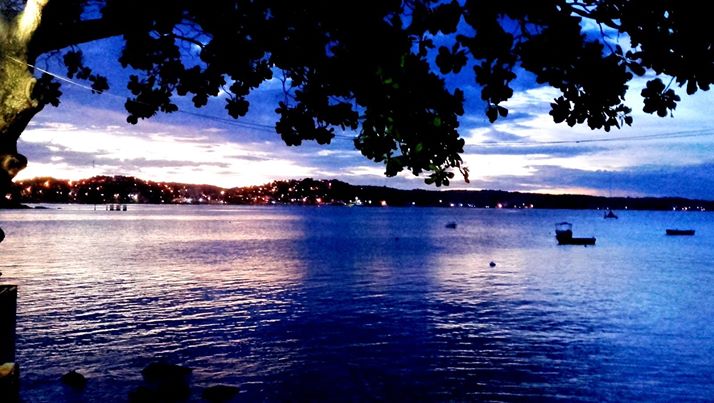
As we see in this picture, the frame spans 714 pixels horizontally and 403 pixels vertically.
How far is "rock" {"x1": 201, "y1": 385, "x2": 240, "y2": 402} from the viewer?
16.2 metres

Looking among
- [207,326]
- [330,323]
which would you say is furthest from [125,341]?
[330,323]

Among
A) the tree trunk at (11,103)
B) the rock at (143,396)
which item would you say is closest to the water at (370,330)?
the rock at (143,396)

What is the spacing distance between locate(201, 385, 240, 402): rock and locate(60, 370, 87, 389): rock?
13.0 feet

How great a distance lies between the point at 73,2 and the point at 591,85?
7734 mm

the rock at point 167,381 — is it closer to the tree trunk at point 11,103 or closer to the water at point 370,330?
the water at point 370,330

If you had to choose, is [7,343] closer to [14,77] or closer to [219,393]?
[14,77]

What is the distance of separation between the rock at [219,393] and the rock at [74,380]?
3969 mm

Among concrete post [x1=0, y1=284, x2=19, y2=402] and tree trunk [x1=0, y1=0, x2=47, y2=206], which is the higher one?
tree trunk [x1=0, y1=0, x2=47, y2=206]

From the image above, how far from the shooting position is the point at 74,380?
57.5 ft

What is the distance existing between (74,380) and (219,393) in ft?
15.7

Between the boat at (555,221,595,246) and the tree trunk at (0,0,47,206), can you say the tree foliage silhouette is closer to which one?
the tree trunk at (0,0,47,206)

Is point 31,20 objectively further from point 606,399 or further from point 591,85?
point 606,399

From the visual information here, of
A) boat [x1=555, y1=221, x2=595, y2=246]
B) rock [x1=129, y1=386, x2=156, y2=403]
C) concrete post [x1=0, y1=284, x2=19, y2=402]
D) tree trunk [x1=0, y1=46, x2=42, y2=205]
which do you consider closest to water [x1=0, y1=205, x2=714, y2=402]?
rock [x1=129, y1=386, x2=156, y2=403]

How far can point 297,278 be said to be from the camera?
45250 millimetres
